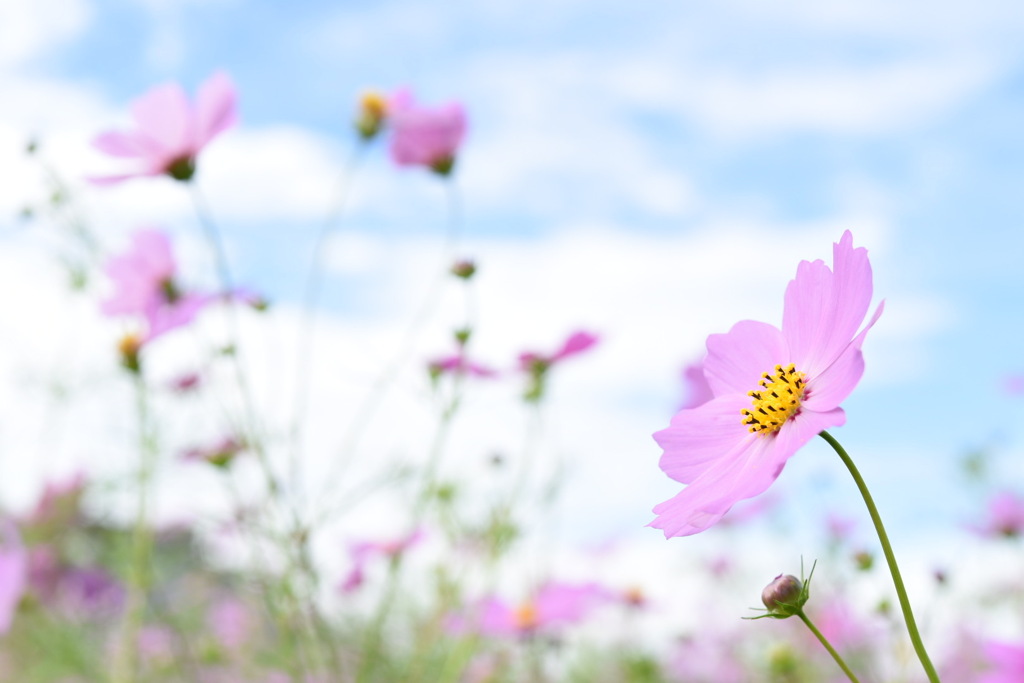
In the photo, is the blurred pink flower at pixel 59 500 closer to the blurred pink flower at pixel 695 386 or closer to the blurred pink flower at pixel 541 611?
the blurred pink flower at pixel 541 611

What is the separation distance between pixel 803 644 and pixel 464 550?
101 cm

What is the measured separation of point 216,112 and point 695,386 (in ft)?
1.76

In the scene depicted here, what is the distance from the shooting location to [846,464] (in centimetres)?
37

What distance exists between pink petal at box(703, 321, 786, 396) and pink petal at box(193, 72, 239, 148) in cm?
67

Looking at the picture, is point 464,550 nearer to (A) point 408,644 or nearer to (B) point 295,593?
(B) point 295,593

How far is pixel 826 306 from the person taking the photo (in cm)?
46

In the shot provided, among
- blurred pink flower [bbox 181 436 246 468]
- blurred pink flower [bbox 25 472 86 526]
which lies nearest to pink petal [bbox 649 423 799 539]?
blurred pink flower [bbox 181 436 246 468]

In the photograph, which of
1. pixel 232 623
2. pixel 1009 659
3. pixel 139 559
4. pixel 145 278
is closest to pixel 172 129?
pixel 145 278

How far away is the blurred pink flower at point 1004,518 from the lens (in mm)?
1719

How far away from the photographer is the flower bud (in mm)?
444

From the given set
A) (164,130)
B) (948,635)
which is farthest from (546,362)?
(948,635)

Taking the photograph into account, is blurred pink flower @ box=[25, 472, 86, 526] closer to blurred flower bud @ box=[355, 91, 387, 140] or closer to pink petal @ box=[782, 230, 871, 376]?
blurred flower bud @ box=[355, 91, 387, 140]

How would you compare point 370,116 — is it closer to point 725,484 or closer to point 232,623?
point 725,484

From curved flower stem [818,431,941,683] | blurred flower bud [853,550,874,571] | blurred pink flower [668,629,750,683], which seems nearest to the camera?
curved flower stem [818,431,941,683]
